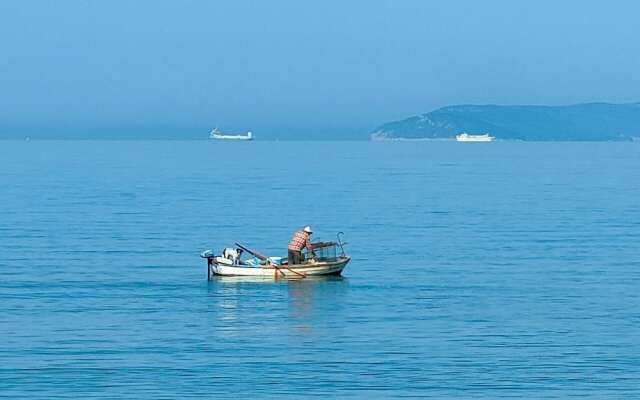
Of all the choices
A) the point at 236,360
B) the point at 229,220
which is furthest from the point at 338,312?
the point at 229,220

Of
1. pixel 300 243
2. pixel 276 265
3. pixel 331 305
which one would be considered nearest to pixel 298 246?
pixel 300 243

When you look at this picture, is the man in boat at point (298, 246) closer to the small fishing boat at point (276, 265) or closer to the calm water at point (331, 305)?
the small fishing boat at point (276, 265)

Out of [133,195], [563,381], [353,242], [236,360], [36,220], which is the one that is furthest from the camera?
[133,195]

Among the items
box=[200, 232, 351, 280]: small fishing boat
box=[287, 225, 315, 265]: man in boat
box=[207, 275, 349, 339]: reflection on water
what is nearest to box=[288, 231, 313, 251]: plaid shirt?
box=[287, 225, 315, 265]: man in boat

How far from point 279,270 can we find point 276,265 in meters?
Result: 0.25

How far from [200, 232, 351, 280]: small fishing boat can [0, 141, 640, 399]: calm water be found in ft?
2.17

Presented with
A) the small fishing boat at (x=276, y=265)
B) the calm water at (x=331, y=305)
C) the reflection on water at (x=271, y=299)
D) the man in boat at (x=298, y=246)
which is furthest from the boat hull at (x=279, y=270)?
the calm water at (x=331, y=305)

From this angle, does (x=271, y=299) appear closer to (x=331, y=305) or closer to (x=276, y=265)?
(x=331, y=305)

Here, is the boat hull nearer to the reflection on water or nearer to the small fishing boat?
the small fishing boat

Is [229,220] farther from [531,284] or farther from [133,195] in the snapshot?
[531,284]

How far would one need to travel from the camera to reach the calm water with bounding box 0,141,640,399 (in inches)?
1388

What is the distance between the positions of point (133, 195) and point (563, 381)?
254 feet

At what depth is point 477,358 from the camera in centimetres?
3769

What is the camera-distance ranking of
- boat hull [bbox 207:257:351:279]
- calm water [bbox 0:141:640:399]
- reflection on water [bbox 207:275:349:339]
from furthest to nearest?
boat hull [bbox 207:257:351:279] < reflection on water [bbox 207:275:349:339] < calm water [bbox 0:141:640:399]
